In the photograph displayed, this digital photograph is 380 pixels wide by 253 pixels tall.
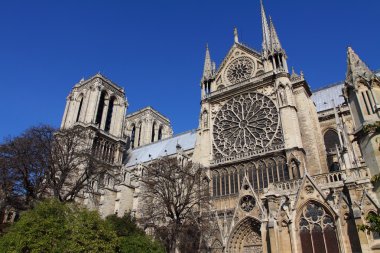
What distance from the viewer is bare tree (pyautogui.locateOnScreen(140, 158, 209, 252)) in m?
23.6

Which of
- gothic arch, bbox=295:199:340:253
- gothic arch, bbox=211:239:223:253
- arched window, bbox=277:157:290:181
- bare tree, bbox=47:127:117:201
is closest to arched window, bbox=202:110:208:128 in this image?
arched window, bbox=277:157:290:181

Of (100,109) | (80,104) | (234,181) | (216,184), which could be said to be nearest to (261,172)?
(234,181)

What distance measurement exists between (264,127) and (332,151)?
7206 millimetres

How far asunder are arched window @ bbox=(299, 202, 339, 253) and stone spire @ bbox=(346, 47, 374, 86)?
32.9ft

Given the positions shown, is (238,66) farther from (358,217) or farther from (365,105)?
(365,105)

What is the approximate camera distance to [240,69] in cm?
3556

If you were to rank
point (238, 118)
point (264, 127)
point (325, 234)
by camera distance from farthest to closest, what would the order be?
point (238, 118)
point (264, 127)
point (325, 234)

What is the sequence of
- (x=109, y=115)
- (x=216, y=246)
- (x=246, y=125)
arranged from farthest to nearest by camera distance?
1. (x=109, y=115)
2. (x=246, y=125)
3. (x=216, y=246)

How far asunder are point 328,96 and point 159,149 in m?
28.7

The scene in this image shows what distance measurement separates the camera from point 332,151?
3070cm

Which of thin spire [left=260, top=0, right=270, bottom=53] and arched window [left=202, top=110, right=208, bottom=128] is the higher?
thin spire [left=260, top=0, right=270, bottom=53]

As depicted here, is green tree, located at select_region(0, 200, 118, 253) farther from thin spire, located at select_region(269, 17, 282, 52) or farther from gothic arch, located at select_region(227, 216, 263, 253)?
thin spire, located at select_region(269, 17, 282, 52)

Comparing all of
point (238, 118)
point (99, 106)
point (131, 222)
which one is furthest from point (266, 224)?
point (99, 106)

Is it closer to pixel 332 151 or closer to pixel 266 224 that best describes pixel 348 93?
pixel 266 224
